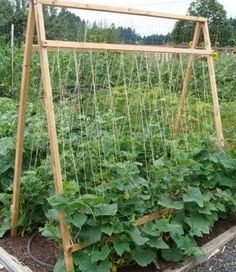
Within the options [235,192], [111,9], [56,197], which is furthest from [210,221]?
[111,9]

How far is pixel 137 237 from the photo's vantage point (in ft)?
8.82

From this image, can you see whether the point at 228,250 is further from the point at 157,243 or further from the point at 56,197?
the point at 56,197

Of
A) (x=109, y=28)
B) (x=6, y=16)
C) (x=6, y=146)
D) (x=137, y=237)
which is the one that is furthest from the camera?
(x=6, y=16)

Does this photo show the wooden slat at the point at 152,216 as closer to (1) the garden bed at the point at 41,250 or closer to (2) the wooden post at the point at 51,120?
(1) the garden bed at the point at 41,250

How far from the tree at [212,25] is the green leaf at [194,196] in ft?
22.1

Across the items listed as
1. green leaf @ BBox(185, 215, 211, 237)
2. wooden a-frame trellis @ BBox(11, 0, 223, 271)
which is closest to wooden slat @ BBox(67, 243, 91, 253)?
wooden a-frame trellis @ BBox(11, 0, 223, 271)

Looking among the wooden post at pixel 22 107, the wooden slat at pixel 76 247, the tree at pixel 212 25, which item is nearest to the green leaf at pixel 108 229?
the wooden slat at pixel 76 247

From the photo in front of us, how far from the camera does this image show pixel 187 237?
2.95m

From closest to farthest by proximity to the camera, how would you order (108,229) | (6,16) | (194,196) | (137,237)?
1. (108,229)
2. (137,237)
3. (194,196)
4. (6,16)

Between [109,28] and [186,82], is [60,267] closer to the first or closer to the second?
[186,82]

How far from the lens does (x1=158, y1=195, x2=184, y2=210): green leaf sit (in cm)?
294

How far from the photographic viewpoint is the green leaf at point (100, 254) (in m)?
2.57

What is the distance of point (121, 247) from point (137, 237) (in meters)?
0.13

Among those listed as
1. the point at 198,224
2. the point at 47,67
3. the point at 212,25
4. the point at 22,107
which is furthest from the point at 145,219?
the point at 212,25
